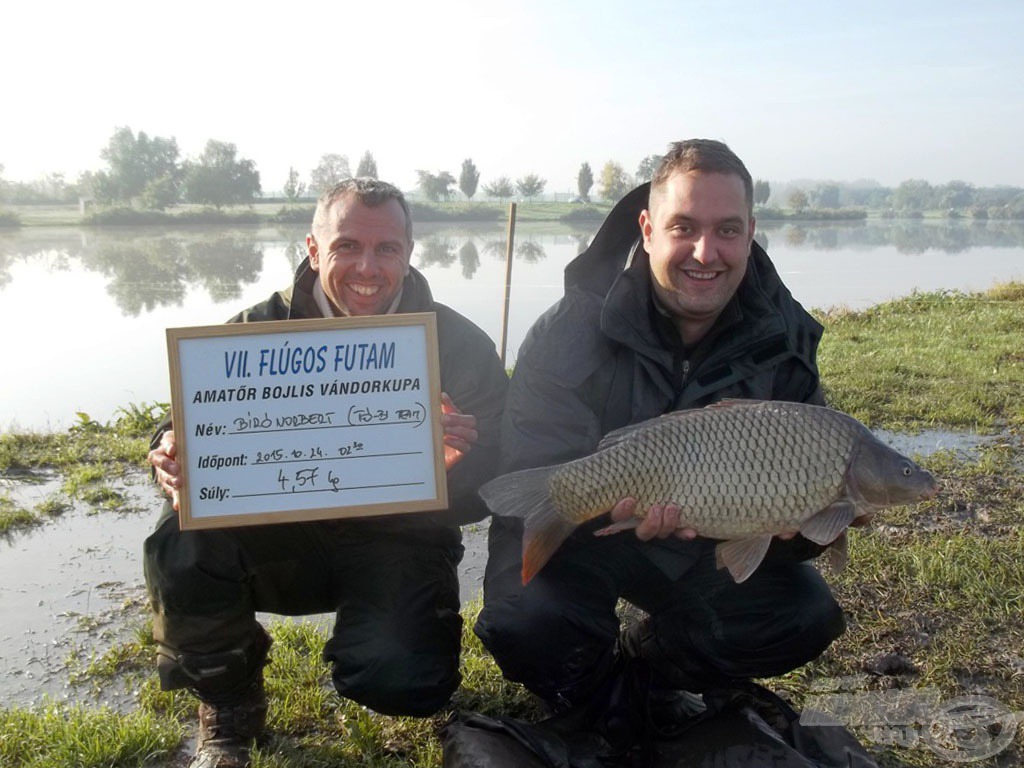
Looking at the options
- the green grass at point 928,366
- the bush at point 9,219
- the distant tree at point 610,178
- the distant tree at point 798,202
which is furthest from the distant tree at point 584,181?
the green grass at point 928,366

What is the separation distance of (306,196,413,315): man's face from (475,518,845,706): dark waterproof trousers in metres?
0.67

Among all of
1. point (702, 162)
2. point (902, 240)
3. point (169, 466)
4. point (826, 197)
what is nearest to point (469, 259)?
point (702, 162)

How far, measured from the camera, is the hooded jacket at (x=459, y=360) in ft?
6.54

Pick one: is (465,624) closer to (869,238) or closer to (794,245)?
(794,245)

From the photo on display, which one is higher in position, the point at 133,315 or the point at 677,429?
the point at 677,429

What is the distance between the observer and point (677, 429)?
1.62 m

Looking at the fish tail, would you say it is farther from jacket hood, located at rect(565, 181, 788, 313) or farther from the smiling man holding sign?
jacket hood, located at rect(565, 181, 788, 313)

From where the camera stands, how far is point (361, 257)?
6.61 ft

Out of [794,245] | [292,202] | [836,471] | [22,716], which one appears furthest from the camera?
[292,202]

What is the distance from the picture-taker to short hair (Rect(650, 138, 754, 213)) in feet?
6.24

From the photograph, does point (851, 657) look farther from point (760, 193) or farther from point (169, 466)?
point (760, 193)

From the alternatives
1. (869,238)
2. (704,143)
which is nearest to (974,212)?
(869,238)

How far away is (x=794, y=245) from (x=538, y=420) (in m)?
26.8

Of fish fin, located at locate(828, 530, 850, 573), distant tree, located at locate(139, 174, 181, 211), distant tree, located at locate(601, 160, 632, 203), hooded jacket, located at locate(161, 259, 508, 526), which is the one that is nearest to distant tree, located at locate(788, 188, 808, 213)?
distant tree, located at locate(601, 160, 632, 203)
